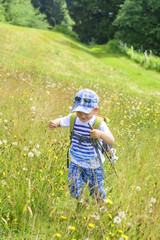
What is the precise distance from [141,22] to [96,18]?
1622cm

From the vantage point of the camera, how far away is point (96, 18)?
Result: 153ft

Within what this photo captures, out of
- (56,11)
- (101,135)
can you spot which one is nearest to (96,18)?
(56,11)

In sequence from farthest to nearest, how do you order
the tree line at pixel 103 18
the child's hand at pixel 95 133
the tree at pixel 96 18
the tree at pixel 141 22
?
1. the tree at pixel 96 18
2. the tree line at pixel 103 18
3. the tree at pixel 141 22
4. the child's hand at pixel 95 133

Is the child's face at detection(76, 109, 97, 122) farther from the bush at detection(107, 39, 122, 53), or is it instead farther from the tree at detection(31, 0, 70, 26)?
the tree at detection(31, 0, 70, 26)

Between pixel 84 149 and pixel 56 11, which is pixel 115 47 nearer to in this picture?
pixel 56 11

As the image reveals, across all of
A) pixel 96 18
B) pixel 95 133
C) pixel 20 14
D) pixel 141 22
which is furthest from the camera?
pixel 96 18

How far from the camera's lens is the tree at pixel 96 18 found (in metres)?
42.7

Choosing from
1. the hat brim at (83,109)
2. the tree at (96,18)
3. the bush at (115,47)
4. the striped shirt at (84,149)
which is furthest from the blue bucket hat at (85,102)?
the tree at (96,18)

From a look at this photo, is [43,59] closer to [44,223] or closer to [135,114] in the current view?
[135,114]

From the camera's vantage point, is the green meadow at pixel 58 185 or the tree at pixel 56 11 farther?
the tree at pixel 56 11

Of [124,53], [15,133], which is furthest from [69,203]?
[124,53]

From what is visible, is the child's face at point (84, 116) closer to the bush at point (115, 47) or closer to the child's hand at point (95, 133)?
the child's hand at point (95, 133)

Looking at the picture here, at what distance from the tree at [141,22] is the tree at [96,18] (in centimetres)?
773

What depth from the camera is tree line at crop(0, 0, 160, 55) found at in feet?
104
